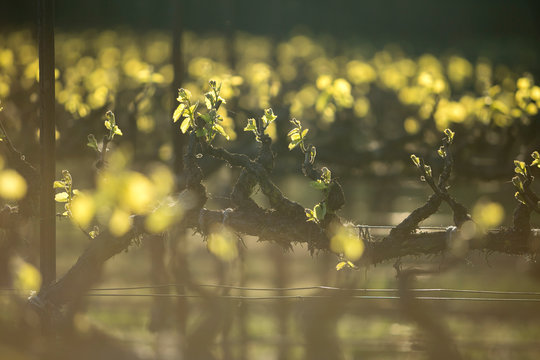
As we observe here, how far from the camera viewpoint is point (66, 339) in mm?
3834

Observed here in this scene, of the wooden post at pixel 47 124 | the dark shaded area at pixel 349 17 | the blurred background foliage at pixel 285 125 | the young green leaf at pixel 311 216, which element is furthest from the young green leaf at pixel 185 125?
the dark shaded area at pixel 349 17

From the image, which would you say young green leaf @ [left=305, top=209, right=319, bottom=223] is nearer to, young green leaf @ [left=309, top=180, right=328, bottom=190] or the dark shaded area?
young green leaf @ [left=309, top=180, right=328, bottom=190]

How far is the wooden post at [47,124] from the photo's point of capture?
3.79 meters

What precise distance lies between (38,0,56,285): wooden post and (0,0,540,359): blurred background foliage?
414mm

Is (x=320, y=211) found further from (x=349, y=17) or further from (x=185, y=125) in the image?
(x=349, y=17)

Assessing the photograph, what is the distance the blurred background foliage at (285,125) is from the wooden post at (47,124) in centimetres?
41

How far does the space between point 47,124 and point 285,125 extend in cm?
500

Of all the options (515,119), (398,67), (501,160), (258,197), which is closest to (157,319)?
(258,197)

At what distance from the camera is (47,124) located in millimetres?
3834

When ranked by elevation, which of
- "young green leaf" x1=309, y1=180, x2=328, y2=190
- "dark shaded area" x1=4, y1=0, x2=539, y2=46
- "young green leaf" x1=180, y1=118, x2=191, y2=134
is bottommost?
"young green leaf" x1=309, y1=180, x2=328, y2=190

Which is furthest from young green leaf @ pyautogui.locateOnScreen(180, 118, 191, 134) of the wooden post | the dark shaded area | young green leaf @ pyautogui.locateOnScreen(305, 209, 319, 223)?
the dark shaded area

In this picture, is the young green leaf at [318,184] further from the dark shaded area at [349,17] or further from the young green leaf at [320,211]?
the dark shaded area at [349,17]

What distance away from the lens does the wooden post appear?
3.79m

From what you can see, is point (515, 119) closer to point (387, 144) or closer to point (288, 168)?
point (387, 144)
